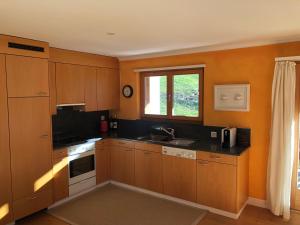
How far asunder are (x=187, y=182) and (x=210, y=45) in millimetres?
2038

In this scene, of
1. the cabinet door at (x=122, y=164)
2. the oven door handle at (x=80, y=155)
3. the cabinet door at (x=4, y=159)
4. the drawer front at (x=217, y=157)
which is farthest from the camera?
the cabinet door at (x=122, y=164)

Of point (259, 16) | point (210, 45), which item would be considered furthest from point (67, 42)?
point (259, 16)

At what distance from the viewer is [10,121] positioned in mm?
2965

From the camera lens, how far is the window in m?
4.03

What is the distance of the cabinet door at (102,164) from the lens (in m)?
4.21

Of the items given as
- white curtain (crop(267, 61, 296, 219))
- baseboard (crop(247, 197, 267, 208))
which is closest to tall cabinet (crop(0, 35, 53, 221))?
baseboard (crop(247, 197, 267, 208))

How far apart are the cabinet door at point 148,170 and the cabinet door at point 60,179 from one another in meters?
1.12

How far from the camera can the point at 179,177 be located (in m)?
3.62

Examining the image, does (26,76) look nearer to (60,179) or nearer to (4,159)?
(4,159)

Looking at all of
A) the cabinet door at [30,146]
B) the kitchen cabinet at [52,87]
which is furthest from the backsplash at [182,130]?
the cabinet door at [30,146]

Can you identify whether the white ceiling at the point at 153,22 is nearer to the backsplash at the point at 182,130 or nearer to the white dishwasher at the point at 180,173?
the backsplash at the point at 182,130

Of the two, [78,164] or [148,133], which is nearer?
[78,164]

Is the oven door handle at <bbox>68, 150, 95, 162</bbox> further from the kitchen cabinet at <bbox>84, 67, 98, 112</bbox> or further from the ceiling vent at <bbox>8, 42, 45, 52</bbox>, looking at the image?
the ceiling vent at <bbox>8, 42, 45, 52</bbox>

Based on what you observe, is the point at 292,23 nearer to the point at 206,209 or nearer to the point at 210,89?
the point at 210,89
